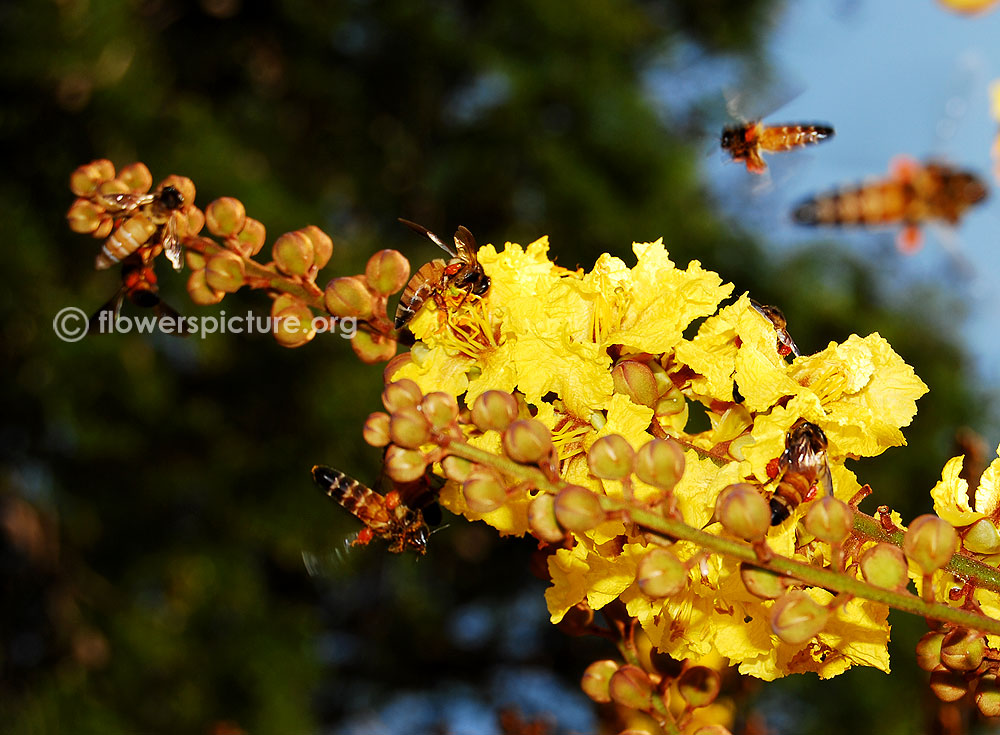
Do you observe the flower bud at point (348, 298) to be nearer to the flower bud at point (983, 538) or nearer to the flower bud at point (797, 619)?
the flower bud at point (797, 619)

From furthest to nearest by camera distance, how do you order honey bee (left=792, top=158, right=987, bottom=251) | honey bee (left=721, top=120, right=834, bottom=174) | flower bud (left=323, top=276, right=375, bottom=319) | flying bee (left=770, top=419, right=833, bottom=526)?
honey bee (left=792, top=158, right=987, bottom=251)
honey bee (left=721, top=120, right=834, bottom=174)
flower bud (left=323, top=276, right=375, bottom=319)
flying bee (left=770, top=419, right=833, bottom=526)

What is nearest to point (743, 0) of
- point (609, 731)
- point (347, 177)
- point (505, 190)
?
point (505, 190)

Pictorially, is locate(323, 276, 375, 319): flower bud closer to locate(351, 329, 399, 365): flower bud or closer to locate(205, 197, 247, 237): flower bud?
locate(351, 329, 399, 365): flower bud

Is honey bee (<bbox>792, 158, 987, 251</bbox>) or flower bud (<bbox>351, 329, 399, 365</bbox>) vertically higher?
flower bud (<bbox>351, 329, 399, 365</bbox>)

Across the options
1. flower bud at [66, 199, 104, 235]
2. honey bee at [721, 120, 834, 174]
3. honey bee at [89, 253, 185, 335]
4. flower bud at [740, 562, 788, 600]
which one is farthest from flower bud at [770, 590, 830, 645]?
honey bee at [721, 120, 834, 174]

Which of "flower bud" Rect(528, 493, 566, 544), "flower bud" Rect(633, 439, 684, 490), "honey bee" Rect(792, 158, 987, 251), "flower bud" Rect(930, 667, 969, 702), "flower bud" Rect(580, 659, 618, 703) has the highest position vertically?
"flower bud" Rect(633, 439, 684, 490)

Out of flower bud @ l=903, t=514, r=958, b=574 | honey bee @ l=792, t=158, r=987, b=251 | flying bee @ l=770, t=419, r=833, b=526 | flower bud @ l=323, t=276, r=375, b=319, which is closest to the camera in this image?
flower bud @ l=903, t=514, r=958, b=574

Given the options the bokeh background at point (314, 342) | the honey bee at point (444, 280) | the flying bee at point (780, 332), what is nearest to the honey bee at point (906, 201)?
the bokeh background at point (314, 342)

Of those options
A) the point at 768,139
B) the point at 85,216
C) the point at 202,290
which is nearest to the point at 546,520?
the point at 202,290
